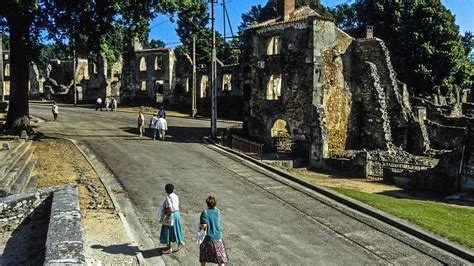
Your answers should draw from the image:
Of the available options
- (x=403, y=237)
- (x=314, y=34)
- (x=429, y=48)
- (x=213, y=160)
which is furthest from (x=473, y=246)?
(x=429, y=48)

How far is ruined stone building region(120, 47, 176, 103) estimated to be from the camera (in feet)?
166

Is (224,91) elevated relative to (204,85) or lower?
lower

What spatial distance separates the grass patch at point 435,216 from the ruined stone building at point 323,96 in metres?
7.88

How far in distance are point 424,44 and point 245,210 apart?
141ft

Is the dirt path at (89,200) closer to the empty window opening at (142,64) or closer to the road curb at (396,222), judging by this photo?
the road curb at (396,222)

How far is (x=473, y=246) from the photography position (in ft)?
40.4

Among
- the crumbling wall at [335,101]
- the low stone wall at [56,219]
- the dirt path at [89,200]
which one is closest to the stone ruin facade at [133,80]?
the crumbling wall at [335,101]

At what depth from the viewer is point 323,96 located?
1104 inches

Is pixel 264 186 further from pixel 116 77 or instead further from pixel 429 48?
pixel 116 77

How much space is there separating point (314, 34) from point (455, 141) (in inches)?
626

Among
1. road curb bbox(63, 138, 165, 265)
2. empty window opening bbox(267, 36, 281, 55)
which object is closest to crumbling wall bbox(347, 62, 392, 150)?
empty window opening bbox(267, 36, 281, 55)

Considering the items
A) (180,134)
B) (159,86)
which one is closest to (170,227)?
(180,134)

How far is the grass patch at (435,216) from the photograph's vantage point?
13391 millimetres

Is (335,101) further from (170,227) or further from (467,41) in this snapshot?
(467,41)
